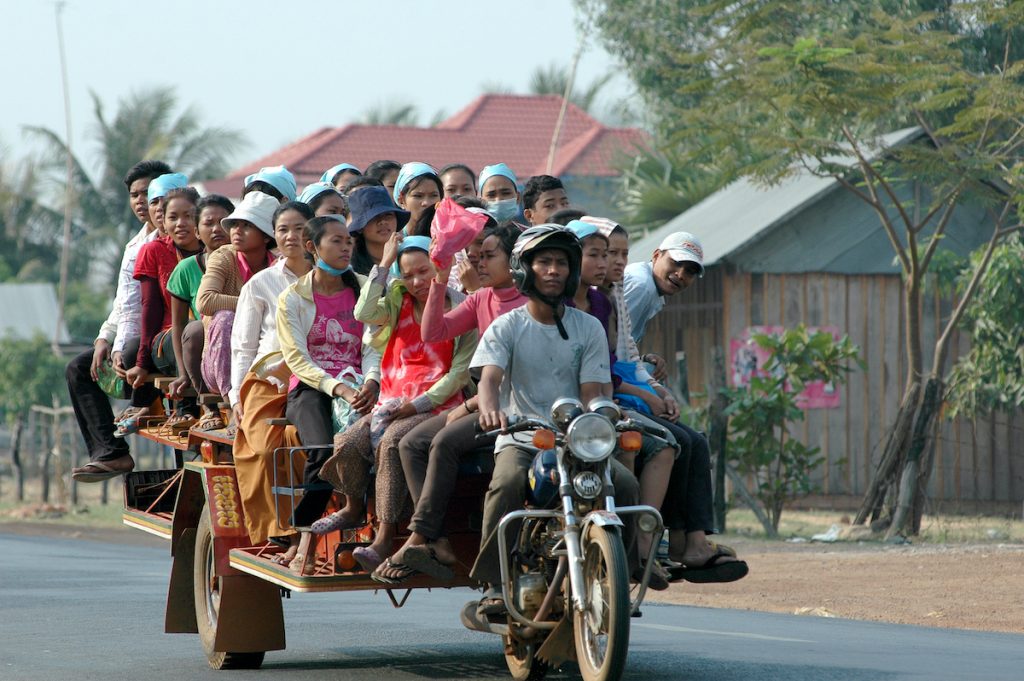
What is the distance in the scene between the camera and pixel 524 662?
25.1 feet

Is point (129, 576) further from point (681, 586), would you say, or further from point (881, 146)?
point (881, 146)

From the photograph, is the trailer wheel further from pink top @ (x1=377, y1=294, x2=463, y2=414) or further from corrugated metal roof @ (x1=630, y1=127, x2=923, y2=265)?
corrugated metal roof @ (x1=630, y1=127, x2=923, y2=265)

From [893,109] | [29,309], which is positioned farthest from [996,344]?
[29,309]

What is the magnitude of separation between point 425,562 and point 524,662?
33.6 inches

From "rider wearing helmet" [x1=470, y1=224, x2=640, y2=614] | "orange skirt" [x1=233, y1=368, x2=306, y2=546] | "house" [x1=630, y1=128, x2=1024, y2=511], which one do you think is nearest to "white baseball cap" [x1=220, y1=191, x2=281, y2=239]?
"orange skirt" [x1=233, y1=368, x2=306, y2=546]

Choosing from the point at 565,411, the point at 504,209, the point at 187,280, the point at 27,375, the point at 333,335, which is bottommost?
the point at 565,411

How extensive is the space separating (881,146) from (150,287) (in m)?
10.4

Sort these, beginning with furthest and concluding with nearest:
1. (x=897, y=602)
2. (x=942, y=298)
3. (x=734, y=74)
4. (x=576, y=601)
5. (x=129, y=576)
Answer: (x=942, y=298) → (x=734, y=74) → (x=129, y=576) → (x=897, y=602) → (x=576, y=601)

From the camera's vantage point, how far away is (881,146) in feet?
61.2

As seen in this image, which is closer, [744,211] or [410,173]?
[410,173]

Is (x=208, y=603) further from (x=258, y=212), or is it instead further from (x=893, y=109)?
(x=893, y=109)

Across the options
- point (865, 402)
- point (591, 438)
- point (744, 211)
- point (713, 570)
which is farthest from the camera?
point (744, 211)

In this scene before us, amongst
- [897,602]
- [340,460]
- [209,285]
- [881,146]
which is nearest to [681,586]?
[897,602]

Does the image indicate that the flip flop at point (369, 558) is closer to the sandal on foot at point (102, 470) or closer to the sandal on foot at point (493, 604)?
the sandal on foot at point (493, 604)
